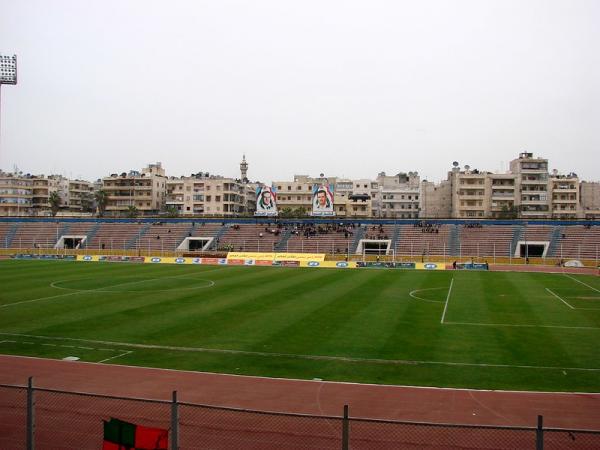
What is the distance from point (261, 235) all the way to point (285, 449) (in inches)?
2983

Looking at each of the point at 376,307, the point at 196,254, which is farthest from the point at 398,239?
the point at 376,307

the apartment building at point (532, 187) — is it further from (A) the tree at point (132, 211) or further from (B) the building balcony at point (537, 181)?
(A) the tree at point (132, 211)

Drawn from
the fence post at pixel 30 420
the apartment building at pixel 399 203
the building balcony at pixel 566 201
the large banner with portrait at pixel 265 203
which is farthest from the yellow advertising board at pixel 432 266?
the apartment building at pixel 399 203

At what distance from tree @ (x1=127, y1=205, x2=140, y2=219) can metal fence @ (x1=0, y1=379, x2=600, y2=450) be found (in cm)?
11567

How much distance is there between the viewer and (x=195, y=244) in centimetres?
9062

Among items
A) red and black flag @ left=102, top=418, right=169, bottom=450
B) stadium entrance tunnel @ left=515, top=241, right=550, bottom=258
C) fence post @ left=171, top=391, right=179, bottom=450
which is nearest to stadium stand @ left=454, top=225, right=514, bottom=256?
stadium entrance tunnel @ left=515, top=241, right=550, bottom=258

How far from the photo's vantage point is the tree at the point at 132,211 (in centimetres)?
12757

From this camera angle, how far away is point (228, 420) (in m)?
15.1

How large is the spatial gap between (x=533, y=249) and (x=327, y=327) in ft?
192

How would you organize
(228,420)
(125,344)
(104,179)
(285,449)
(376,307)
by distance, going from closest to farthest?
(285,449) → (228,420) → (125,344) → (376,307) → (104,179)

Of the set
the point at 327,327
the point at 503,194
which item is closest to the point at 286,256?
the point at 327,327

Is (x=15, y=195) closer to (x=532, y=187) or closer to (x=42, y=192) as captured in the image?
(x=42, y=192)

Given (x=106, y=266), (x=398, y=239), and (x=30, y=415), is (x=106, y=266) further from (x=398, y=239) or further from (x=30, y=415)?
(x=30, y=415)

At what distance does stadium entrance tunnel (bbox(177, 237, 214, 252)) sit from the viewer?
Result: 287 ft
